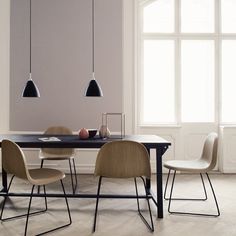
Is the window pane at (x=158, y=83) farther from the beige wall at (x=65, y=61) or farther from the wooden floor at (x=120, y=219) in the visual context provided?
the wooden floor at (x=120, y=219)

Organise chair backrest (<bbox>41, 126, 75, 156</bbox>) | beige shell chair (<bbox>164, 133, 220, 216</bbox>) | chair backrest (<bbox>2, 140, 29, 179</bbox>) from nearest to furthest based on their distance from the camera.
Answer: chair backrest (<bbox>2, 140, 29, 179</bbox>), beige shell chair (<bbox>164, 133, 220, 216</bbox>), chair backrest (<bbox>41, 126, 75, 156</bbox>)

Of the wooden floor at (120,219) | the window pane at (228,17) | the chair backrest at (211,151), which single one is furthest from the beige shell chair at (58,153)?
the window pane at (228,17)

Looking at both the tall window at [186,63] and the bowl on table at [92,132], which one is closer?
the bowl on table at [92,132]

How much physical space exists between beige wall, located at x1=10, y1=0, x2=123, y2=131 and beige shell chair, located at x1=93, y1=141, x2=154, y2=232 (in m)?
2.48

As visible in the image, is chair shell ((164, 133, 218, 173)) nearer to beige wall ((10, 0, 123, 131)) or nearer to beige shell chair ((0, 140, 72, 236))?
beige shell chair ((0, 140, 72, 236))

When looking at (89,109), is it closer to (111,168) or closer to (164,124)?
(164,124)

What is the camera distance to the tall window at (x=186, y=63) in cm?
574

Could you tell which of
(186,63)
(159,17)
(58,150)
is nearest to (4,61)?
(58,150)

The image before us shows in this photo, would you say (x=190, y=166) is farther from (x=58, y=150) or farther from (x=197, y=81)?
(x=197, y=81)

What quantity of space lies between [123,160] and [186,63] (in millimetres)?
3338

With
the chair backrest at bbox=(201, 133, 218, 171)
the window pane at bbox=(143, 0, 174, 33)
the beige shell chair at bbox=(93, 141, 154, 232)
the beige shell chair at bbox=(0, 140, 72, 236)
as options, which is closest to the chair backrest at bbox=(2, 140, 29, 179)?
the beige shell chair at bbox=(0, 140, 72, 236)

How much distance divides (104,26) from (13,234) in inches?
146

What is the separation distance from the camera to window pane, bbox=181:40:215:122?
227 inches

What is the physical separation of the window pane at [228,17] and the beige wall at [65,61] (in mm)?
1864
